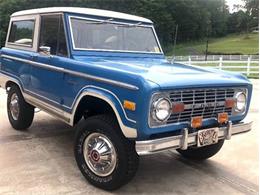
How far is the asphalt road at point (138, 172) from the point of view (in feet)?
14.5

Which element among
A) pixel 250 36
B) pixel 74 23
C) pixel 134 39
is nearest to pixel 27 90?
pixel 74 23

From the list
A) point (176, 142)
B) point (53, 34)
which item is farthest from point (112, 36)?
point (176, 142)

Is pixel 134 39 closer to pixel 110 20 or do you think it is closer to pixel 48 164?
pixel 110 20

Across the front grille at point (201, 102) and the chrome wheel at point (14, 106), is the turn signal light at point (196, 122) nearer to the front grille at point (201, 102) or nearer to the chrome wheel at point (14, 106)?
the front grille at point (201, 102)

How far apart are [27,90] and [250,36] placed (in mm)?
86313

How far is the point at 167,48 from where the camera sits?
6.80 m

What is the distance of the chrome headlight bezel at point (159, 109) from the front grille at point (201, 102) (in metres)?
0.07

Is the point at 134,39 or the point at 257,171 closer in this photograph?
the point at 257,171

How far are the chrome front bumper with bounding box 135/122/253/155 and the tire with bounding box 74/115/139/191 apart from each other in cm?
31

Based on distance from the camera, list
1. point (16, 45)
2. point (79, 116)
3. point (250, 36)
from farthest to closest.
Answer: point (250, 36), point (16, 45), point (79, 116)

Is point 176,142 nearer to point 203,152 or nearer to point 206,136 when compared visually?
point 206,136

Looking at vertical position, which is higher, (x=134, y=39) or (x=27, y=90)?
(x=134, y=39)

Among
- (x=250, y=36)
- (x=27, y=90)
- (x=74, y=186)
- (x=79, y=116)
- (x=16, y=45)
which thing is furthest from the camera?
(x=250, y=36)

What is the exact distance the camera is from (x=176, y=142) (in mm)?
4027
